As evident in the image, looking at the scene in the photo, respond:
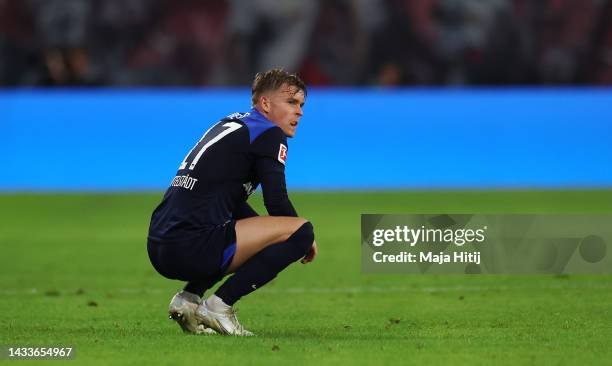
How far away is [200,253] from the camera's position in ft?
20.4

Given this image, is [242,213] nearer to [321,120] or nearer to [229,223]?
[229,223]

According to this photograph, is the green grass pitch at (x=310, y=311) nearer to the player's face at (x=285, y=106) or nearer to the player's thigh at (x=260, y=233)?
the player's thigh at (x=260, y=233)

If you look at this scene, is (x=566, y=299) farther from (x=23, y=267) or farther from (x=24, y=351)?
(x=23, y=267)

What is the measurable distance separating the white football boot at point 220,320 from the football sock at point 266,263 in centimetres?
6

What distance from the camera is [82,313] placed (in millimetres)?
7410

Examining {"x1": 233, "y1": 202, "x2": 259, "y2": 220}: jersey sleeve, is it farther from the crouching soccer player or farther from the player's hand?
the player's hand

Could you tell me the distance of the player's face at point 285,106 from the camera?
638 cm

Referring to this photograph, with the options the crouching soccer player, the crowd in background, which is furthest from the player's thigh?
the crowd in background

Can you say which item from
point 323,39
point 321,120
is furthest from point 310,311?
point 323,39

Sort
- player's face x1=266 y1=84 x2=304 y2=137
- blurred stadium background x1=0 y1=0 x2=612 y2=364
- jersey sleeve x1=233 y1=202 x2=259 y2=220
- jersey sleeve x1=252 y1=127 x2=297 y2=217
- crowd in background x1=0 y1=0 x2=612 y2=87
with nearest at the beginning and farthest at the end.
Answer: jersey sleeve x1=252 y1=127 x2=297 y2=217
player's face x1=266 y1=84 x2=304 y2=137
jersey sleeve x1=233 y1=202 x2=259 y2=220
blurred stadium background x1=0 y1=0 x2=612 y2=364
crowd in background x1=0 y1=0 x2=612 y2=87

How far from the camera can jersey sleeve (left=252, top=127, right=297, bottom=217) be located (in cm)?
617

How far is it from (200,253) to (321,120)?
9.31 metres

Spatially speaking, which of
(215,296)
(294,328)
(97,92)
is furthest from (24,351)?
(97,92)
